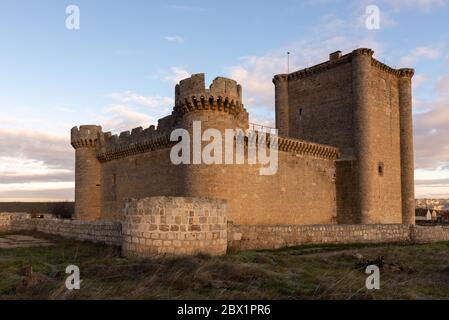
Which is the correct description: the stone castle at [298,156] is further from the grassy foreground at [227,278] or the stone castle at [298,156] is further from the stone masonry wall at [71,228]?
the grassy foreground at [227,278]

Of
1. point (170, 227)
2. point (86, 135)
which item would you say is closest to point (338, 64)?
point (86, 135)

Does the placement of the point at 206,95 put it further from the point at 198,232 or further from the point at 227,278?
the point at 227,278

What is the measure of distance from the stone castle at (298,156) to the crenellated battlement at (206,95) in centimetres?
4

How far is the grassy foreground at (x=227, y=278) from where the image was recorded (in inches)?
271

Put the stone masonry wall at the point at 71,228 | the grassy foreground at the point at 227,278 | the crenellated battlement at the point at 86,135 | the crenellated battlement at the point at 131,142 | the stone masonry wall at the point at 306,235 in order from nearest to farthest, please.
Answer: the grassy foreground at the point at 227,278 < the stone masonry wall at the point at 306,235 < the stone masonry wall at the point at 71,228 < the crenellated battlement at the point at 131,142 < the crenellated battlement at the point at 86,135

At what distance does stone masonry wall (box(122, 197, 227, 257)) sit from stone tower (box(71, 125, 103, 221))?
627 inches

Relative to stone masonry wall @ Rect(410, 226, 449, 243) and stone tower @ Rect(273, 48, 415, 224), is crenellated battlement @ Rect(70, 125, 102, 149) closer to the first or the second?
stone tower @ Rect(273, 48, 415, 224)

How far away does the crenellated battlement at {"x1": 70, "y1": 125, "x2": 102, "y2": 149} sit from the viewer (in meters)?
26.5

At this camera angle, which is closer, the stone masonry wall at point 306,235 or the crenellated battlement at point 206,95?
the stone masonry wall at point 306,235

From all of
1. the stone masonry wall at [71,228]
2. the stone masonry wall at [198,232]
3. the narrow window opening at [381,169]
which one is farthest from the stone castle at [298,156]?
the stone masonry wall at [198,232]

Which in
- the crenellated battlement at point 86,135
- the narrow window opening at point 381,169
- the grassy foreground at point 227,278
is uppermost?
the crenellated battlement at point 86,135

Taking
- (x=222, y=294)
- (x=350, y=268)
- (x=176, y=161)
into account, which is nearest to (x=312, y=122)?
(x=176, y=161)

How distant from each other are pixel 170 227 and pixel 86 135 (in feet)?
58.8
